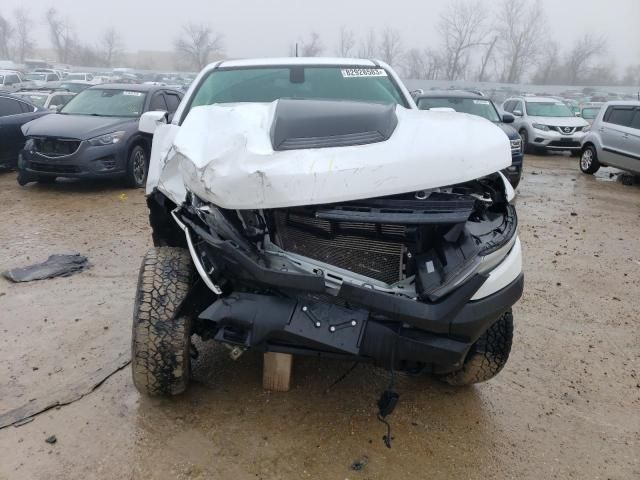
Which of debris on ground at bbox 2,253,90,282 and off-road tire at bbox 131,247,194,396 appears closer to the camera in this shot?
off-road tire at bbox 131,247,194,396

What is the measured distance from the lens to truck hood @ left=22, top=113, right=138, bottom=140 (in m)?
7.65

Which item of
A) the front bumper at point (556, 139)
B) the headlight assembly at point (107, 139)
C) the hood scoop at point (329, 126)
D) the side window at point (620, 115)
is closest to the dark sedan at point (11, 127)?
the headlight assembly at point (107, 139)

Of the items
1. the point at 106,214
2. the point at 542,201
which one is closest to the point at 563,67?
the point at 542,201

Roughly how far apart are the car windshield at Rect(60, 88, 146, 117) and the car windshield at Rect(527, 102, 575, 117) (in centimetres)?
1140

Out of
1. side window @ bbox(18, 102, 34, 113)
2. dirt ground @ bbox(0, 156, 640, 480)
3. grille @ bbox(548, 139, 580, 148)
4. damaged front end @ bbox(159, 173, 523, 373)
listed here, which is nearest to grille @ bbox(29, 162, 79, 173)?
side window @ bbox(18, 102, 34, 113)

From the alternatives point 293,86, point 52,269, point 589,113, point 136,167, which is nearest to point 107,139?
point 136,167

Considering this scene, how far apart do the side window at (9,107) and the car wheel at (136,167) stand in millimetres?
2877

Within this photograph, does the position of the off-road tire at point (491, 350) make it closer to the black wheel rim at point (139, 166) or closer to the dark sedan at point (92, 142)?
the dark sedan at point (92, 142)

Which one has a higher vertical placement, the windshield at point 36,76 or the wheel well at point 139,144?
Result: the wheel well at point 139,144

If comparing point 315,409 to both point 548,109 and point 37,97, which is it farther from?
point 37,97

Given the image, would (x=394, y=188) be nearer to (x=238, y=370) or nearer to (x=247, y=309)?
(x=247, y=309)

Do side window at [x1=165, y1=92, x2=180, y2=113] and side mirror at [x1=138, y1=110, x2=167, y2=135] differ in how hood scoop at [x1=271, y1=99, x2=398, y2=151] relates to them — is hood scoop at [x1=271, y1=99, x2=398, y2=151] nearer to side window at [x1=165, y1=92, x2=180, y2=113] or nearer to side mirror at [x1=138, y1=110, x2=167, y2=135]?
side mirror at [x1=138, y1=110, x2=167, y2=135]

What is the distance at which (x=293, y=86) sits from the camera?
157 inches

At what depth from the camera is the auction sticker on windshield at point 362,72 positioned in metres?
4.10
